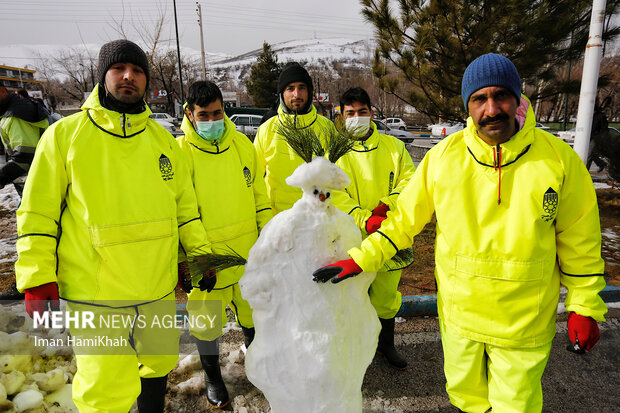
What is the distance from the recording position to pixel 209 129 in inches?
95.0

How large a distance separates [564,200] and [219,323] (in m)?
2.14

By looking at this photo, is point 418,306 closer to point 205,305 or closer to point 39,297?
point 205,305

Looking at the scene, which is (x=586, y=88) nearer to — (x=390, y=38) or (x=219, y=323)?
(x=390, y=38)

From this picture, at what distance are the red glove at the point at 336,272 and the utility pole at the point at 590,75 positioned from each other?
4.54 m

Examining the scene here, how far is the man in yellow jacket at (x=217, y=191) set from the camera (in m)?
2.42

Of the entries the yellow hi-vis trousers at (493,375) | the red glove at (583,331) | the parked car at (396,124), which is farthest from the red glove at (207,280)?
the parked car at (396,124)

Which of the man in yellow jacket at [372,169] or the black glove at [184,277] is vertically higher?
the man in yellow jacket at [372,169]

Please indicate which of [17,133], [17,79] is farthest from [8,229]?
[17,79]

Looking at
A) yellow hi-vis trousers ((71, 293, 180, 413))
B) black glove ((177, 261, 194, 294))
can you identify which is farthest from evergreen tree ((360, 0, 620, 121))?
yellow hi-vis trousers ((71, 293, 180, 413))

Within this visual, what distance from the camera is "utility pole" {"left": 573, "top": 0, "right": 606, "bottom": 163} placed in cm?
416

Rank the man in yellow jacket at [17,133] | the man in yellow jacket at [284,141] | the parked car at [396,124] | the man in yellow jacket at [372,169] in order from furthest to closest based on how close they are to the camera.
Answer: the parked car at [396,124] < the man in yellow jacket at [17,133] < the man in yellow jacket at [284,141] < the man in yellow jacket at [372,169]

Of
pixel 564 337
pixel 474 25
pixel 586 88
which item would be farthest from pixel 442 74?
pixel 564 337

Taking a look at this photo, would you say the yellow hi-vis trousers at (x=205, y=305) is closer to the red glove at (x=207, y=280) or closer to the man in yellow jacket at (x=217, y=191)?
the man in yellow jacket at (x=217, y=191)

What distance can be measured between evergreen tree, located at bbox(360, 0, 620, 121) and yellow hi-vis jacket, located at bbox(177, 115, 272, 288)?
4200 mm
